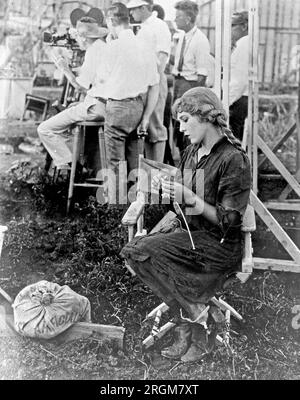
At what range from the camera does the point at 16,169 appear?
6340 mm

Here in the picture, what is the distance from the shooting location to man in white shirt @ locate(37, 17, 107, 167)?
5.77 metres

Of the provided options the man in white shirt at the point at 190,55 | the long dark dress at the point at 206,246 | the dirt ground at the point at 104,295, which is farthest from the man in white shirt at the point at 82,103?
the long dark dress at the point at 206,246

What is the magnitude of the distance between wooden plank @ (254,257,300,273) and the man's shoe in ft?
3.94

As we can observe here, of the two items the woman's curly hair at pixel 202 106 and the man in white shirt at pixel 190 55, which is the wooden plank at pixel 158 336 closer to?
the woman's curly hair at pixel 202 106

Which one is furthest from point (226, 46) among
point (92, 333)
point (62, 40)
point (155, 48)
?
point (62, 40)

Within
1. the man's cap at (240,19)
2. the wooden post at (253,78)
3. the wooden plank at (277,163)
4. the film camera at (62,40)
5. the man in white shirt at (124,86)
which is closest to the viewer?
the wooden post at (253,78)

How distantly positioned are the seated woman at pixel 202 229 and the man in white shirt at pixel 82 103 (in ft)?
7.29

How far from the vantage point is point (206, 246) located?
3654 mm

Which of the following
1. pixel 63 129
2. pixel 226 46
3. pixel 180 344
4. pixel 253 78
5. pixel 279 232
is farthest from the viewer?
pixel 63 129

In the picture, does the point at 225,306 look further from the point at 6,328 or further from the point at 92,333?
the point at 6,328

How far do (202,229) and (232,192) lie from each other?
31 cm

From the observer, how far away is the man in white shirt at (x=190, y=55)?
21.6 feet

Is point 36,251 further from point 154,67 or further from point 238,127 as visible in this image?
point 238,127
